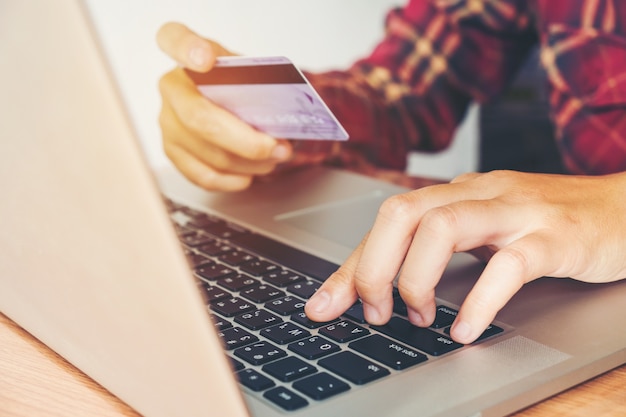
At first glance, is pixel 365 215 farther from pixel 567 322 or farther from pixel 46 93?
pixel 46 93

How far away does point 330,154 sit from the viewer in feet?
3.63

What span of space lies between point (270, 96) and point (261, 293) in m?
0.23

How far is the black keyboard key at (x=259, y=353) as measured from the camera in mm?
474

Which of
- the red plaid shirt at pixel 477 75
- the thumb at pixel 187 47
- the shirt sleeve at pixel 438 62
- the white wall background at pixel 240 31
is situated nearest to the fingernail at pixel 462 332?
the thumb at pixel 187 47

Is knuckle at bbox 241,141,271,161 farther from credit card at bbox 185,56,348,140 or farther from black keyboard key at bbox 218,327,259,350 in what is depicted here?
black keyboard key at bbox 218,327,259,350

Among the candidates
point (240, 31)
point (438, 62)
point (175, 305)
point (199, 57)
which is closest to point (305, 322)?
point (175, 305)

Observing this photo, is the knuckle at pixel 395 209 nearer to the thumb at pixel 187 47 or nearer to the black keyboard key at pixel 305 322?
the black keyboard key at pixel 305 322

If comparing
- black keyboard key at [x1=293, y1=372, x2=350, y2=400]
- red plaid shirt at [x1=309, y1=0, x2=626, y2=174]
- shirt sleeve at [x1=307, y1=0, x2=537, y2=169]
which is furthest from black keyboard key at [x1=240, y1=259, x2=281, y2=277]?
shirt sleeve at [x1=307, y1=0, x2=537, y2=169]

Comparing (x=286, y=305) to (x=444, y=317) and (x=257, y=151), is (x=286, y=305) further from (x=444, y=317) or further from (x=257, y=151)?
(x=257, y=151)

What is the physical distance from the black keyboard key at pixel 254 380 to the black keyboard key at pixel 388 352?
0.07 m

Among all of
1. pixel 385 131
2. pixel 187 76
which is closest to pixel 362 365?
pixel 187 76

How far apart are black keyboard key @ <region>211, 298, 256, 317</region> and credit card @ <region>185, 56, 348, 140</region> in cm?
19

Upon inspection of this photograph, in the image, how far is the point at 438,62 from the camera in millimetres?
1379

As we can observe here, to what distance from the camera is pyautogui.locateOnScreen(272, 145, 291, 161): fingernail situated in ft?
2.88
